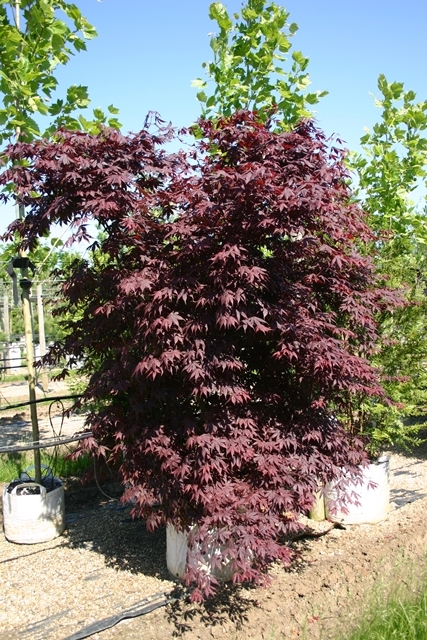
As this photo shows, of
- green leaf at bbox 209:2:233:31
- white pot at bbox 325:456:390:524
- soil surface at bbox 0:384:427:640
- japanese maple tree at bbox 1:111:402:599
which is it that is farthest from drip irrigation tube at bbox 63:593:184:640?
green leaf at bbox 209:2:233:31

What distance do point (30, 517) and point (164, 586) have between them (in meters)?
1.28

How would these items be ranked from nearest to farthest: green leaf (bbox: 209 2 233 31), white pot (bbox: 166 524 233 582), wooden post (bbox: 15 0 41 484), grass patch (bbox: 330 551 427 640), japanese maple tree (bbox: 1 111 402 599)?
grass patch (bbox: 330 551 427 640) → japanese maple tree (bbox: 1 111 402 599) → white pot (bbox: 166 524 233 582) → wooden post (bbox: 15 0 41 484) → green leaf (bbox: 209 2 233 31)

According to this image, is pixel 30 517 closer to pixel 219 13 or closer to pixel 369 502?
pixel 369 502

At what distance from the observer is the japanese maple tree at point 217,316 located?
306 cm

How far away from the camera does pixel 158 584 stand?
358 cm

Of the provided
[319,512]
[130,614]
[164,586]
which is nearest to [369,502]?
[319,512]

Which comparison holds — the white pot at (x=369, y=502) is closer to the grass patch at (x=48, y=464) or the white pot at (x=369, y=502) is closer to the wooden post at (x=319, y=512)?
the wooden post at (x=319, y=512)

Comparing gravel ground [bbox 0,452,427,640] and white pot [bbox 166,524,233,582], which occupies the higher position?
white pot [bbox 166,524,233,582]

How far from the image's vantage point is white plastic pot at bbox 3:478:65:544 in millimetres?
4250

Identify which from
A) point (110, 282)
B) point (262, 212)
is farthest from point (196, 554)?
point (262, 212)

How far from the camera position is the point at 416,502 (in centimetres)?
497

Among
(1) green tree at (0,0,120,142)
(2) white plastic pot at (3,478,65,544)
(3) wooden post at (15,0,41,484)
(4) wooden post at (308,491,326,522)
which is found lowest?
(4) wooden post at (308,491,326,522)

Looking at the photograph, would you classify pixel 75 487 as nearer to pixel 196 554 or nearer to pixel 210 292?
pixel 196 554

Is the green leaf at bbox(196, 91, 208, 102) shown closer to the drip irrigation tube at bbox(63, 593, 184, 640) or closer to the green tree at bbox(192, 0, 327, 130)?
the green tree at bbox(192, 0, 327, 130)
